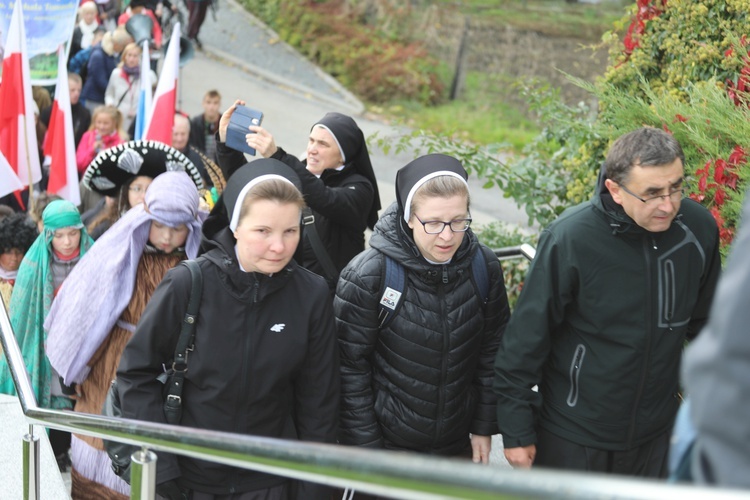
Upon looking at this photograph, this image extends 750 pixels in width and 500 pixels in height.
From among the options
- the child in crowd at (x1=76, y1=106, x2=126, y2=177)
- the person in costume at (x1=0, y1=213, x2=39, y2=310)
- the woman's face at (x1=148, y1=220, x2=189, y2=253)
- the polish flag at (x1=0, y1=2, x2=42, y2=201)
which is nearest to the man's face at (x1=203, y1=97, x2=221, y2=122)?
the child in crowd at (x1=76, y1=106, x2=126, y2=177)

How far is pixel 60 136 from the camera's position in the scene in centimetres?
738

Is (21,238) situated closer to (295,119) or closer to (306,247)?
(306,247)

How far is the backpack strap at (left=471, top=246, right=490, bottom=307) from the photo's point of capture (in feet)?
12.0

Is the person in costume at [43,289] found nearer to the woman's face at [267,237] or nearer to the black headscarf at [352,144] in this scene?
the black headscarf at [352,144]

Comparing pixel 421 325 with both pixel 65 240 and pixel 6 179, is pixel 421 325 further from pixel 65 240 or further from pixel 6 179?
pixel 6 179

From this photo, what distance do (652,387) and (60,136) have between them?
540 cm

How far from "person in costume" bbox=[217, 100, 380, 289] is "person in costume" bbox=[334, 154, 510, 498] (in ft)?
4.10

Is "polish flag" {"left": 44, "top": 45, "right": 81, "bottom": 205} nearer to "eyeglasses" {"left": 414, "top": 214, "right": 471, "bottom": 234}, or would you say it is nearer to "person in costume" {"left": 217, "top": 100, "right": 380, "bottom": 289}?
"person in costume" {"left": 217, "top": 100, "right": 380, "bottom": 289}

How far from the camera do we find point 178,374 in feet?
10.7

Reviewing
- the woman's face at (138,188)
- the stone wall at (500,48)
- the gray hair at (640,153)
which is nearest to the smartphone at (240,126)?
the woman's face at (138,188)

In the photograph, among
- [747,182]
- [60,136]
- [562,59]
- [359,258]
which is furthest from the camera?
[562,59]

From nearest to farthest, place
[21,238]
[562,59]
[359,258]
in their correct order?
1. [359,258]
2. [21,238]
3. [562,59]

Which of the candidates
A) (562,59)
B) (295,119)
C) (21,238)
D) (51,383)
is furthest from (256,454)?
(562,59)

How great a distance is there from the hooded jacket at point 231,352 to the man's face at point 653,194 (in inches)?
43.5
